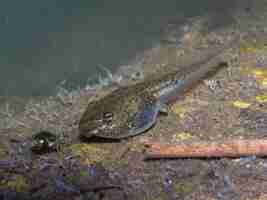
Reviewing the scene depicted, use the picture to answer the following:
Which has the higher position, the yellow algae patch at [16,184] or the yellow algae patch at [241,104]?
the yellow algae patch at [241,104]

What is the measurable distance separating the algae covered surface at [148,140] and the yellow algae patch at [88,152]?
0.03 ft

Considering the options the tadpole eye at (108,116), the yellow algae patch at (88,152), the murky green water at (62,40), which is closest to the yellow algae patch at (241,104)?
the tadpole eye at (108,116)

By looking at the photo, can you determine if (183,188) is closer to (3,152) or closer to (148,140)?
(148,140)

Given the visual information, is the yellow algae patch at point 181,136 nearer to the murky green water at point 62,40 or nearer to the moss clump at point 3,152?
the moss clump at point 3,152

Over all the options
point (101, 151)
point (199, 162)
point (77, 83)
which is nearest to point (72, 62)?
point (77, 83)

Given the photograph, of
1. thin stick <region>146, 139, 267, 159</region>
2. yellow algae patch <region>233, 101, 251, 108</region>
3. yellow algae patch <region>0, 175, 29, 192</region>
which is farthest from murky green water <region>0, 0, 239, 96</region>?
thin stick <region>146, 139, 267, 159</region>

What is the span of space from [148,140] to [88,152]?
68cm

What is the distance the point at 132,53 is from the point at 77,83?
152cm

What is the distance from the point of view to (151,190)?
12.8ft

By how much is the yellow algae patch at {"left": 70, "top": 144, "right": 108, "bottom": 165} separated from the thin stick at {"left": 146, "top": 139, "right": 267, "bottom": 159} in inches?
22.8

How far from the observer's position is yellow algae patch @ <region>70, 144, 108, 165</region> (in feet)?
14.8

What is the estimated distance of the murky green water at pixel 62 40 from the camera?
7258 millimetres

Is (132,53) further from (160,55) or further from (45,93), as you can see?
(45,93)

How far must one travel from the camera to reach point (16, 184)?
392 centimetres
